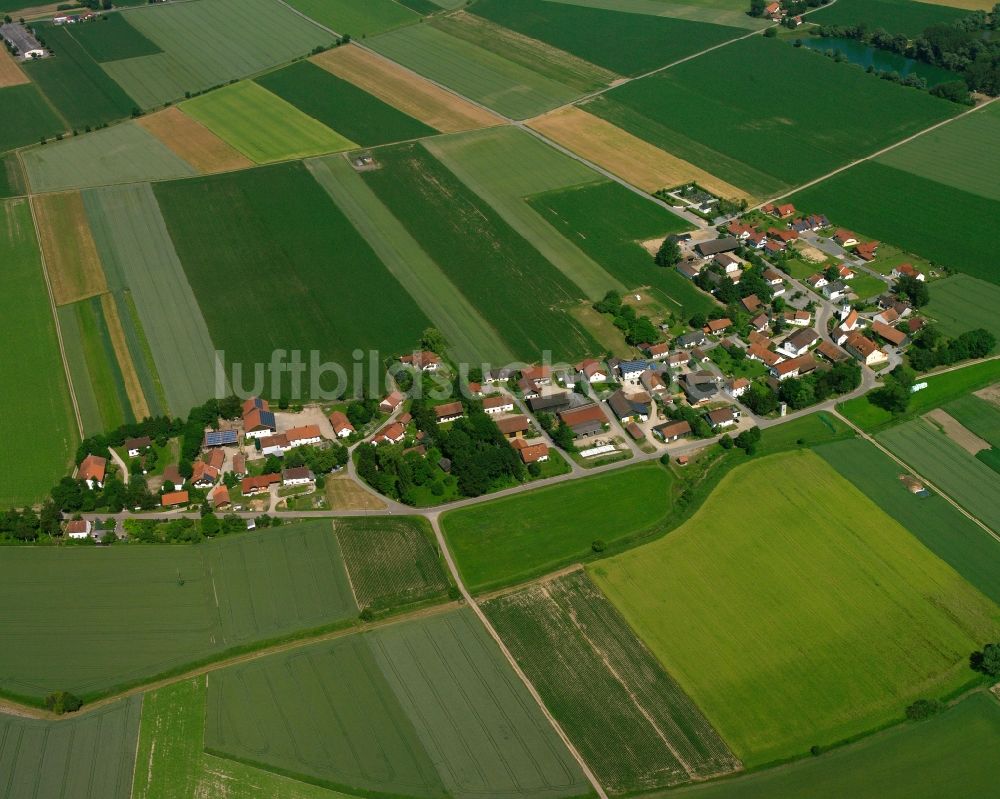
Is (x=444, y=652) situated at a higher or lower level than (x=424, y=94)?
lower

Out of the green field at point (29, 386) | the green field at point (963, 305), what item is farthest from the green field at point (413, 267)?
the green field at point (963, 305)

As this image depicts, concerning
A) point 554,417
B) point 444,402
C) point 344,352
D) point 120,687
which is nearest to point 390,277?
point 344,352

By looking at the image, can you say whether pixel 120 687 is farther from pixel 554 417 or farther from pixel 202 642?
pixel 554 417

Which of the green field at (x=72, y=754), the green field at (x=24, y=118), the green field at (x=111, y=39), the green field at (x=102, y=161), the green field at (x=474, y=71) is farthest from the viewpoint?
the green field at (x=111, y=39)

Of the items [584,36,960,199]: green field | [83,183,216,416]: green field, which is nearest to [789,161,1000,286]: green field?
[584,36,960,199]: green field

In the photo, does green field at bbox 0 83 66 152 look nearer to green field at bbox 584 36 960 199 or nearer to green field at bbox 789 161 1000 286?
green field at bbox 584 36 960 199

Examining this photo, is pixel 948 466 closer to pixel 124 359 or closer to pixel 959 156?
pixel 959 156

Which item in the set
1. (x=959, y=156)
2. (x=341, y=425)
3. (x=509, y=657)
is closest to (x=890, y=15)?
(x=959, y=156)

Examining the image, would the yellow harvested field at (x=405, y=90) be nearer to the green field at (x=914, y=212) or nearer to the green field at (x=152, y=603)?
the green field at (x=914, y=212)
